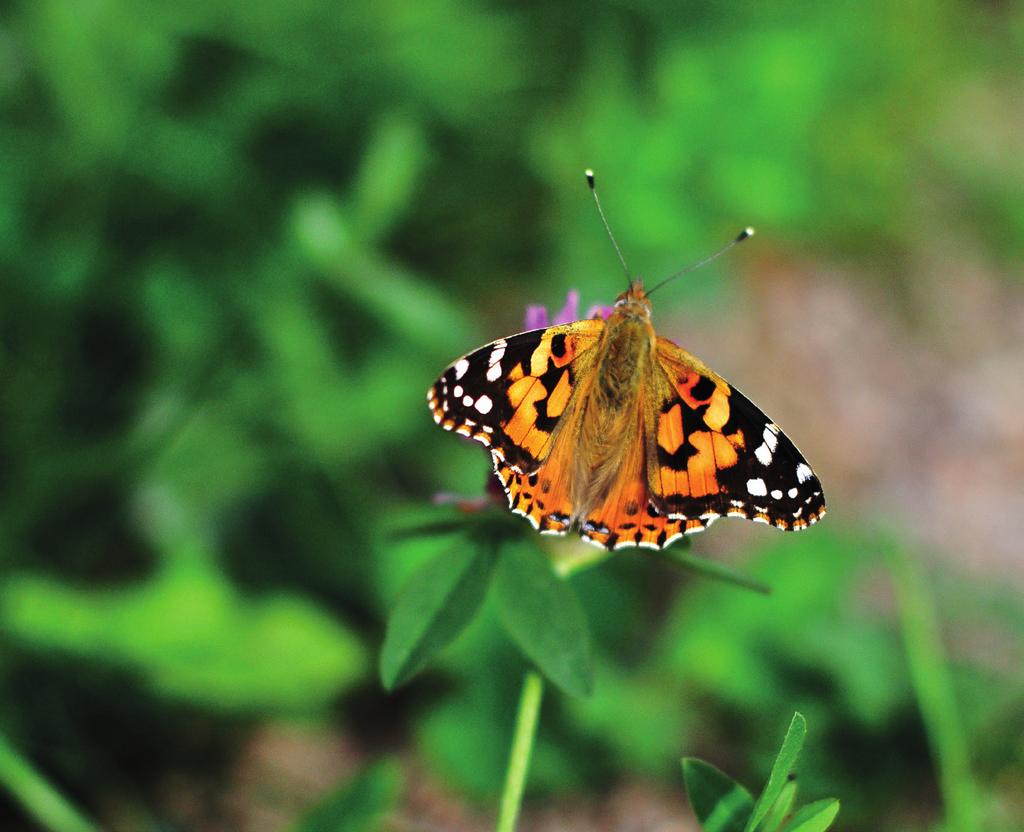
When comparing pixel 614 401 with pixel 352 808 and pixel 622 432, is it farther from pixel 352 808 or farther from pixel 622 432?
pixel 352 808

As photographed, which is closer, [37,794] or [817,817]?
[817,817]

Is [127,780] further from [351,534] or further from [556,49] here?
[556,49]

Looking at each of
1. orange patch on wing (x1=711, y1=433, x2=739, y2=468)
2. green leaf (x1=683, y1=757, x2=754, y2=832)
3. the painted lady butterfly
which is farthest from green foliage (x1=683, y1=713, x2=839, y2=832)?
orange patch on wing (x1=711, y1=433, x2=739, y2=468)

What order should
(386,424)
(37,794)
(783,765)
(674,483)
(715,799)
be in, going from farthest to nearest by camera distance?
(386,424), (37,794), (674,483), (715,799), (783,765)

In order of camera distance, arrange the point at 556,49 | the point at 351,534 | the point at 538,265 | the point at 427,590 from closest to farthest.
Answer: the point at 427,590 → the point at 351,534 → the point at 538,265 → the point at 556,49

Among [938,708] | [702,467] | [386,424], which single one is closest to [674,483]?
[702,467]

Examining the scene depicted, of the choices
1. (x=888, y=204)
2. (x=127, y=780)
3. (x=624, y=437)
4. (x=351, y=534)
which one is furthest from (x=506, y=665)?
(x=888, y=204)
